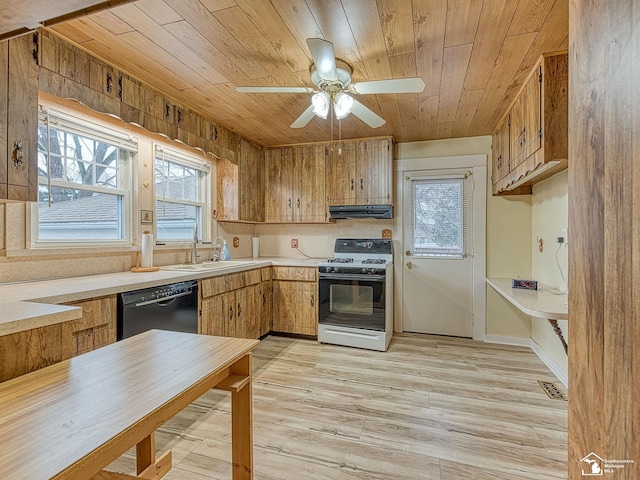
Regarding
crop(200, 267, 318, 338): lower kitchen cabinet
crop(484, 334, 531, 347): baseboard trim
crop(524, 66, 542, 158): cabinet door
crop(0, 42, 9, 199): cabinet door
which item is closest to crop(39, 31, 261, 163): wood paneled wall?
crop(0, 42, 9, 199): cabinet door

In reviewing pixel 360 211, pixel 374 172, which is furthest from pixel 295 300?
pixel 374 172

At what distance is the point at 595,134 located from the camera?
648mm

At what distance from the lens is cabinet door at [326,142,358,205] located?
12.6 ft

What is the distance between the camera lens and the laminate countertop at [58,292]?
1.07m

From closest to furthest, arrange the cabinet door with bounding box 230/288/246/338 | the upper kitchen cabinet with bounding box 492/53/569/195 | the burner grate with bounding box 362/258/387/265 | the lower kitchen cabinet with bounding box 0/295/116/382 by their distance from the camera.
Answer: the lower kitchen cabinet with bounding box 0/295/116/382, the upper kitchen cabinet with bounding box 492/53/569/195, the cabinet door with bounding box 230/288/246/338, the burner grate with bounding box 362/258/387/265

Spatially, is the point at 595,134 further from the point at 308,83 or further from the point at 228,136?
the point at 228,136

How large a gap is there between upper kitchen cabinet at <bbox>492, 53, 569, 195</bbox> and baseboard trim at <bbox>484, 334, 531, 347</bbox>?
6.12 feet

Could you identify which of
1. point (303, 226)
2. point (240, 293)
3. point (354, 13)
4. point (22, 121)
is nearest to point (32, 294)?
point (22, 121)

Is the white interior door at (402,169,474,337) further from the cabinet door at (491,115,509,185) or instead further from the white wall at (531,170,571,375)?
the white wall at (531,170,571,375)

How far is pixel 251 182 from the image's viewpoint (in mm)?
3916

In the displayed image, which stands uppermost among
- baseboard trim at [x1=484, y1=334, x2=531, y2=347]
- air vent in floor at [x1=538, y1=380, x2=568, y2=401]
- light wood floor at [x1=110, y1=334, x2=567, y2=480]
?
baseboard trim at [x1=484, y1=334, x2=531, y2=347]

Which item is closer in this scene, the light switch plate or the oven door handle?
the light switch plate

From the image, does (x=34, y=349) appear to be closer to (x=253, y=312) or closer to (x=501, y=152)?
(x=253, y=312)

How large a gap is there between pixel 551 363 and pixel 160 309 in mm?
3349
